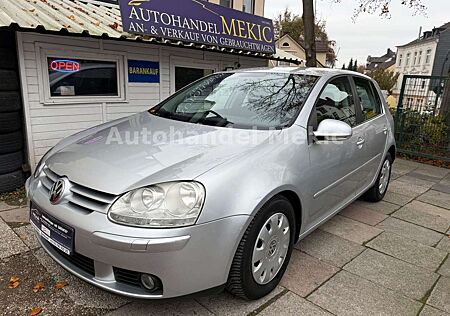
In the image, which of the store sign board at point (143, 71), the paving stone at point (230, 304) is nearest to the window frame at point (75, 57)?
the store sign board at point (143, 71)

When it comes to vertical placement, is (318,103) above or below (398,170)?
above

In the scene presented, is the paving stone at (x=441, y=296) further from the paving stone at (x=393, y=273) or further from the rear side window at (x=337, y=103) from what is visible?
the rear side window at (x=337, y=103)

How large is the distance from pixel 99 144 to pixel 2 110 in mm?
2523

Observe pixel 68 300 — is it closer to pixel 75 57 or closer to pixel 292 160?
pixel 292 160

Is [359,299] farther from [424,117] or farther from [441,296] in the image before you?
[424,117]

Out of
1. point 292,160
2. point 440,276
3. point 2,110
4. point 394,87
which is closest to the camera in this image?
point 292,160

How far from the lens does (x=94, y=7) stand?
5.77 metres

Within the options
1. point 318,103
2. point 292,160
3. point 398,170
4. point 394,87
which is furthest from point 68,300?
point 394,87

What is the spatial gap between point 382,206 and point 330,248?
1.62 m

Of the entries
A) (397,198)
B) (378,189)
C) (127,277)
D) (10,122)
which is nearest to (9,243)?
(127,277)

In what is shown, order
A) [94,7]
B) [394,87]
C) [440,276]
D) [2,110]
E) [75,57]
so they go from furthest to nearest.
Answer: [394,87], [94,7], [75,57], [2,110], [440,276]

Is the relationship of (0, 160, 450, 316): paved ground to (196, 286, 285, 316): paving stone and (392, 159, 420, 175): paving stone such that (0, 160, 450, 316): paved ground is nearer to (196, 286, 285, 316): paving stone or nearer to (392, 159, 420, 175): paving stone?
(196, 286, 285, 316): paving stone

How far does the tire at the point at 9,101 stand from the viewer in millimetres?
4062

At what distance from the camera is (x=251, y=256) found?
6.73 ft
